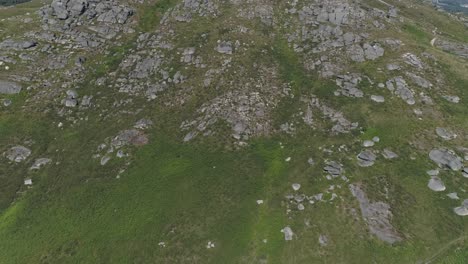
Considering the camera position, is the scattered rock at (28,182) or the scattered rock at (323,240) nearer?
the scattered rock at (323,240)

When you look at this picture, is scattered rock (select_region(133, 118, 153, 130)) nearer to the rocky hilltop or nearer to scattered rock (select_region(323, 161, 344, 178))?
the rocky hilltop

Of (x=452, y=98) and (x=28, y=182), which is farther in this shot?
(x=452, y=98)

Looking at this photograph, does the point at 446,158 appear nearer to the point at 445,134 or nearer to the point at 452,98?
the point at 445,134

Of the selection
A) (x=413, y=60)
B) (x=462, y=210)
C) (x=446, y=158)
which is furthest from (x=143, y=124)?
(x=413, y=60)

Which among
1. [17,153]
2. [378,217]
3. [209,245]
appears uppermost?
[378,217]

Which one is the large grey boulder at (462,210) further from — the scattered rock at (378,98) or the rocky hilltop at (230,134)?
the scattered rock at (378,98)

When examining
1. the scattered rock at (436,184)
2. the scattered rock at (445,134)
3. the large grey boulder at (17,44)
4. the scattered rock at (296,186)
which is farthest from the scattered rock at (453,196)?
the large grey boulder at (17,44)
